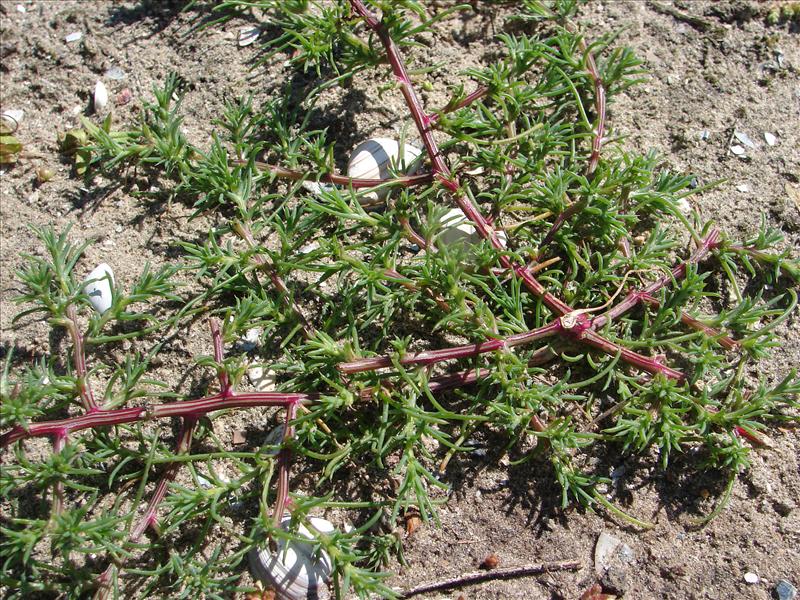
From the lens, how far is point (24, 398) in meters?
2.35

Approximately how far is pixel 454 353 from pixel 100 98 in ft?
6.57

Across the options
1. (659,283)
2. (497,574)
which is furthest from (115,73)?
(497,574)

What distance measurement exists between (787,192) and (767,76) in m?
0.59

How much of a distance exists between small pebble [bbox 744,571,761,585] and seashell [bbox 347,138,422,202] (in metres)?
1.88

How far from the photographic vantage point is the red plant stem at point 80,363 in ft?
8.07

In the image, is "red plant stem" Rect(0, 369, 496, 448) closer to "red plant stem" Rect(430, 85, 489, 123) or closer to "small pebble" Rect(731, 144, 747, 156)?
"red plant stem" Rect(430, 85, 489, 123)

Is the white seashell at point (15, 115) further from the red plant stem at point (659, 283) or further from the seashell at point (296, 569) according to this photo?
the red plant stem at point (659, 283)

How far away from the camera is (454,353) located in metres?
2.57

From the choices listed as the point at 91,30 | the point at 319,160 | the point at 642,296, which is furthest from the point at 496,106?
the point at 91,30

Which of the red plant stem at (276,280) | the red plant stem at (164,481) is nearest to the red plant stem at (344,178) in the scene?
the red plant stem at (276,280)

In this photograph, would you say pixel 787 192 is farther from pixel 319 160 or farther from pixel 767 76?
pixel 319 160

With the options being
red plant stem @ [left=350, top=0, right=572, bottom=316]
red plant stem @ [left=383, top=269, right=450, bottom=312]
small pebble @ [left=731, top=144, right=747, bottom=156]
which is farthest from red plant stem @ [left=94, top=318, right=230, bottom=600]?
small pebble @ [left=731, top=144, right=747, bottom=156]

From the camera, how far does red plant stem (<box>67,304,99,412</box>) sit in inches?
96.9

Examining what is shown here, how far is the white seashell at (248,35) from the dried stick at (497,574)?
244 cm
